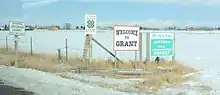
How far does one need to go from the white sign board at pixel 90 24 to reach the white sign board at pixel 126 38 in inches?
62.7

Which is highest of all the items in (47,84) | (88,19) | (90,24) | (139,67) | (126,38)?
(88,19)

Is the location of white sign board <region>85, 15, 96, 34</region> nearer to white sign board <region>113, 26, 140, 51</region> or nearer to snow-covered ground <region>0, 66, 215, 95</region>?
white sign board <region>113, 26, 140, 51</region>

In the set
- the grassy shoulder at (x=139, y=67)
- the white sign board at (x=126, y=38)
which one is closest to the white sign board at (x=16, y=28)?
the grassy shoulder at (x=139, y=67)

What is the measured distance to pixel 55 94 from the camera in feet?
43.4

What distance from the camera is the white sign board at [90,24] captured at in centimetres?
2252

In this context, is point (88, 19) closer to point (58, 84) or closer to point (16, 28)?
point (16, 28)

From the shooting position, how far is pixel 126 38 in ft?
71.3

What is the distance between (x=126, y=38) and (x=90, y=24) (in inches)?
82.6

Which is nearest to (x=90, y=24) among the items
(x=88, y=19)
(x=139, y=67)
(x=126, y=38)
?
(x=88, y=19)

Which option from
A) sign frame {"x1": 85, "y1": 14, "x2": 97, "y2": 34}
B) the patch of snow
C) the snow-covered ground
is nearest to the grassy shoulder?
the snow-covered ground

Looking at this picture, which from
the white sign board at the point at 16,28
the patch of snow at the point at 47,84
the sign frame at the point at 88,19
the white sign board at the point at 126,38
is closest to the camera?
the patch of snow at the point at 47,84

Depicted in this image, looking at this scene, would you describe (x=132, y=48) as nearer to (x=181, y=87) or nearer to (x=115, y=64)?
(x=115, y=64)

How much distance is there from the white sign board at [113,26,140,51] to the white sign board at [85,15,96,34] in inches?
62.7

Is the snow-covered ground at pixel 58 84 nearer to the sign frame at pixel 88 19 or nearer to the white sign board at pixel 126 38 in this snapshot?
the white sign board at pixel 126 38
